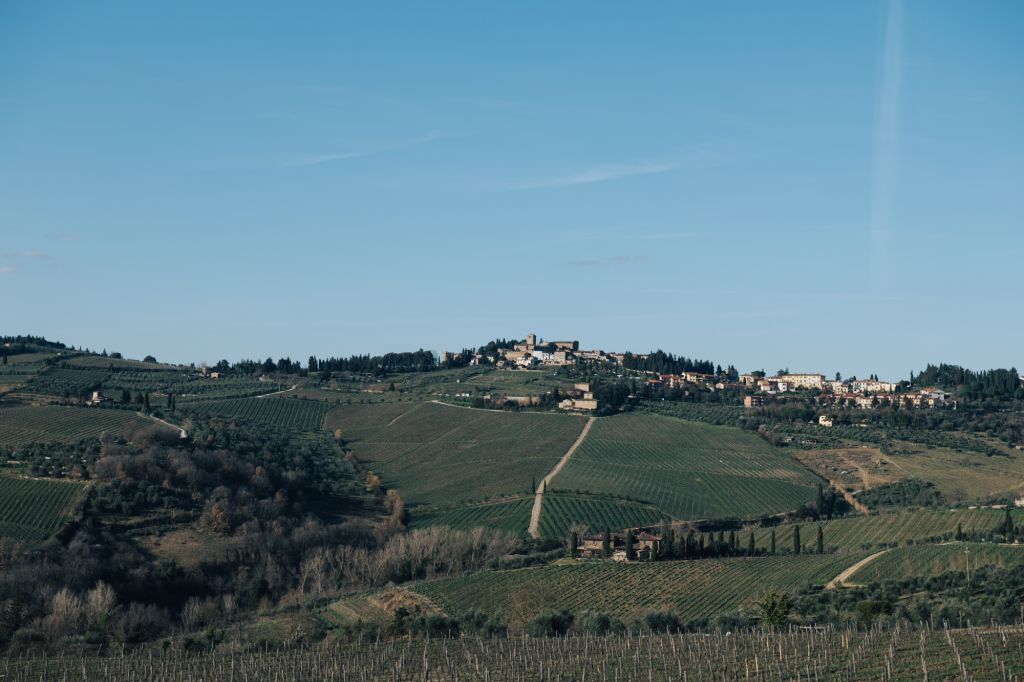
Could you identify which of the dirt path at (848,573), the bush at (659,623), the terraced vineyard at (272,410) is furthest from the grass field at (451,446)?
the bush at (659,623)

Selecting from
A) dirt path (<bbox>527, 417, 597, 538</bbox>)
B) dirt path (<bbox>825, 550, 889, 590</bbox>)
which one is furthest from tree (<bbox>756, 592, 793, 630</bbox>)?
dirt path (<bbox>527, 417, 597, 538</bbox>)

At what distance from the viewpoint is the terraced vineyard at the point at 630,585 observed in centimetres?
5800

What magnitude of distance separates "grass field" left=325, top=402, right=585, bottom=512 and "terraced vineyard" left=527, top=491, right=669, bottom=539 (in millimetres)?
4890

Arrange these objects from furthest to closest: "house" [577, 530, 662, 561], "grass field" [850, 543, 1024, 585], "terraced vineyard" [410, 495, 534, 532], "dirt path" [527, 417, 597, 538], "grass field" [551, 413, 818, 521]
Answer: "grass field" [551, 413, 818, 521]
"terraced vineyard" [410, 495, 534, 532]
"dirt path" [527, 417, 597, 538]
"house" [577, 530, 662, 561]
"grass field" [850, 543, 1024, 585]

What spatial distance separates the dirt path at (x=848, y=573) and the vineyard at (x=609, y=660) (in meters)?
Answer: 13.6

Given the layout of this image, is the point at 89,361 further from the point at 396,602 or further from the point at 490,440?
the point at 396,602

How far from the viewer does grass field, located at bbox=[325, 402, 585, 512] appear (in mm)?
95188

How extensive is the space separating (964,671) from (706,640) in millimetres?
12757

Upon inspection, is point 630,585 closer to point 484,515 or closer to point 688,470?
point 484,515

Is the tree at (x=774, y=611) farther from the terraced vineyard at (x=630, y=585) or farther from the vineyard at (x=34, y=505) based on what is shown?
the vineyard at (x=34, y=505)

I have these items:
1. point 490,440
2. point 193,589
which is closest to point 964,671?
point 193,589

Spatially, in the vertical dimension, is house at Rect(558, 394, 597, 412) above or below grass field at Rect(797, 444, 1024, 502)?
above

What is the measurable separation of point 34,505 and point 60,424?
2588 cm

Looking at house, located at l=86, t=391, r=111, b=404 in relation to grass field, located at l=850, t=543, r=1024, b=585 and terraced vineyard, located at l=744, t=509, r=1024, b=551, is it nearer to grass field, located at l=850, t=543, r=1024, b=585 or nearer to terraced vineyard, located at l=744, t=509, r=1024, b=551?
terraced vineyard, located at l=744, t=509, r=1024, b=551
